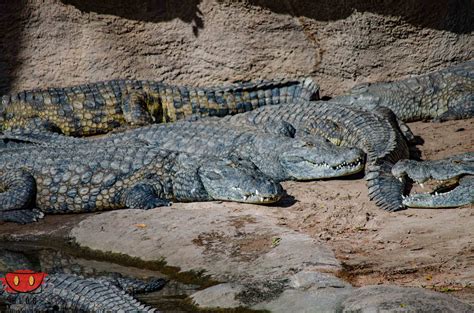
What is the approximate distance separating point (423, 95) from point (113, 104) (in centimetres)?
310

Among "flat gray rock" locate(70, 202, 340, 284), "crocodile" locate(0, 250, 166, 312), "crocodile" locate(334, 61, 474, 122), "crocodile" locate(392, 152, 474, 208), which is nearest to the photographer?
"crocodile" locate(0, 250, 166, 312)

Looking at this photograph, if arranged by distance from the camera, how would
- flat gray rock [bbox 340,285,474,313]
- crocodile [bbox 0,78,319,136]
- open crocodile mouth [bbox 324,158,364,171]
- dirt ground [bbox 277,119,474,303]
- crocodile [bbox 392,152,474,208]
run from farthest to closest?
crocodile [bbox 0,78,319,136] → open crocodile mouth [bbox 324,158,364,171] → crocodile [bbox 392,152,474,208] → dirt ground [bbox 277,119,474,303] → flat gray rock [bbox 340,285,474,313]

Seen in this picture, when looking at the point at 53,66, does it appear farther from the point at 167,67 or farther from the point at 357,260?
the point at 357,260

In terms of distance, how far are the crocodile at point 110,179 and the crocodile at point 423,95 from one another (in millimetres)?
2155

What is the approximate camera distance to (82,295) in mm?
5520

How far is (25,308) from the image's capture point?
5.56 m

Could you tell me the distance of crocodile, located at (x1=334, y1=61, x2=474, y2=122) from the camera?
29.8ft

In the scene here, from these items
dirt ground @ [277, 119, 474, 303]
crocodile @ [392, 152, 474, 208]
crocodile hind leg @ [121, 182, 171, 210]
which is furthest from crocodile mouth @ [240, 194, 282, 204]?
crocodile @ [392, 152, 474, 208]

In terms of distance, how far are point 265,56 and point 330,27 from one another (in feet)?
2.34

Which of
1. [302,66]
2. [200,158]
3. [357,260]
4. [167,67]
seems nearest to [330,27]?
[302,66]

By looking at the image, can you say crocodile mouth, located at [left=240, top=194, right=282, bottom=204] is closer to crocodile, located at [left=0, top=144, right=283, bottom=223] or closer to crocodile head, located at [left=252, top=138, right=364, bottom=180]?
crocodile, located at [left=0, top=144, right=283, bottom=223]

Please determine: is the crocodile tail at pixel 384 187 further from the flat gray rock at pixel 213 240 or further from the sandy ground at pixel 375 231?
the flat gray rock at pixel 213 240

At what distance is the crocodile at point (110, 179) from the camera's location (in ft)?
23.7

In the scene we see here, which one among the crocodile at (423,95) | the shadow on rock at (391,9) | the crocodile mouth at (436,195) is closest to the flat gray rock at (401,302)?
the crocodile mouth at (436,195)
